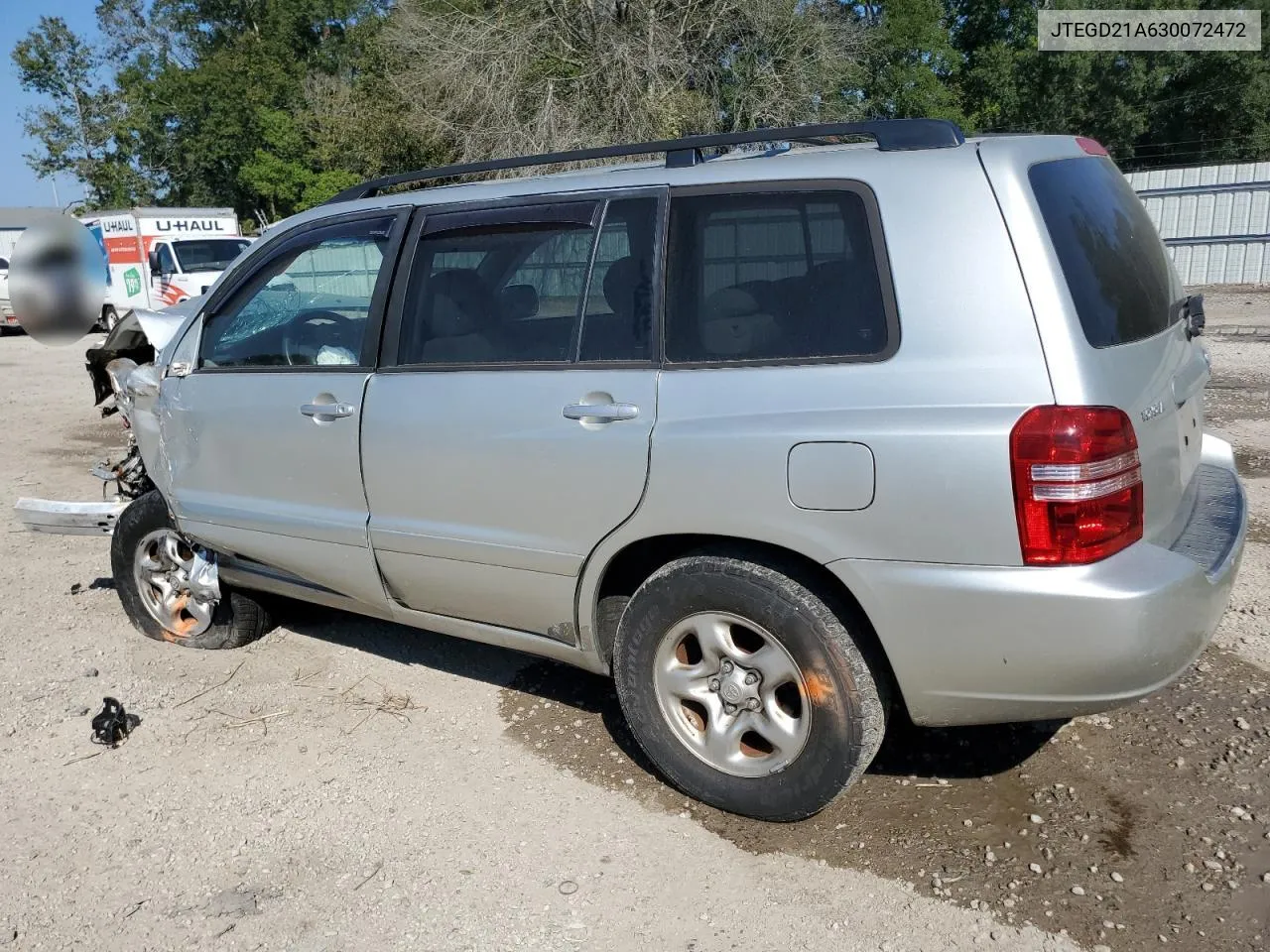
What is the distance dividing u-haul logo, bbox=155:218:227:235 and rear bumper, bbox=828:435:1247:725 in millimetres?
22103

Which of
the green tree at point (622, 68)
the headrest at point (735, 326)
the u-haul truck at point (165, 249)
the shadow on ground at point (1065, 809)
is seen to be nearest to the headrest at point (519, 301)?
the headrest at point (735, 326)

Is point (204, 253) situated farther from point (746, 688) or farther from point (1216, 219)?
point (746, 688)

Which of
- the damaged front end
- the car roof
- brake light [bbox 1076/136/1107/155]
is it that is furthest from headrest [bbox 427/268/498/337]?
brake light [bbox 1076/136/1107/155]

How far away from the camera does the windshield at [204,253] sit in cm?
2042

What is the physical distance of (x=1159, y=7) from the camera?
36.9 m

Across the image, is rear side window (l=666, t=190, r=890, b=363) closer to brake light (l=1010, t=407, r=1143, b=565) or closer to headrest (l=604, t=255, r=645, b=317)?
headrest (l=604, t=255, r=645, b=317)

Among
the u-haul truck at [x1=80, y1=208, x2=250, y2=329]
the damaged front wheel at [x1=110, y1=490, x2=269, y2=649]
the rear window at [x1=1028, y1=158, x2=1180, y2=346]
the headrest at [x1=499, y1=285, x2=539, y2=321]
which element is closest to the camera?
the rear window at [x1=1028, y1=158, x2=1180, y2=346]

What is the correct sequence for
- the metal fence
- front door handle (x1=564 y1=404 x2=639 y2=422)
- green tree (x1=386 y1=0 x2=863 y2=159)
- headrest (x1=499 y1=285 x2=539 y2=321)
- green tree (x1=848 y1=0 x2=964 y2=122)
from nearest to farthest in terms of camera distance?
1. front door handle (x1=564 y1=404 x2=639 y2=422)
2. headrest (x1=499 y1=285 x2=539 y2=321)
3. the metal fence
4. green tree (x1=386 y1=0 x2=863 y2=159)
5. green tree (x1=848 y1=0 x2=964 y2=122)

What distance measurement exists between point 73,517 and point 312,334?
6.12 ft

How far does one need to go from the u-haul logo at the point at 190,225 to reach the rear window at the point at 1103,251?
21.8 metres

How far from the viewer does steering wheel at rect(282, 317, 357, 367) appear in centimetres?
393

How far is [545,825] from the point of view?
329cm

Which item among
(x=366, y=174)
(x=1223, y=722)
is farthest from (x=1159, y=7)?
(x=1223, y=722)

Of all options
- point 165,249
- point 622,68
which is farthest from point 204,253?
point 622,68
